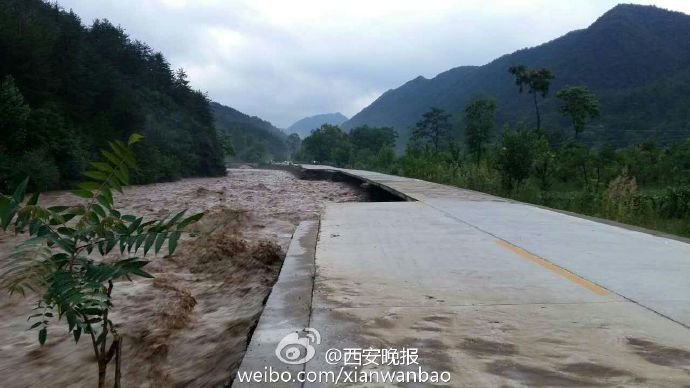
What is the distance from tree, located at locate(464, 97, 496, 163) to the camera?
41.6 meters

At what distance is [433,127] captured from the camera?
281 ft

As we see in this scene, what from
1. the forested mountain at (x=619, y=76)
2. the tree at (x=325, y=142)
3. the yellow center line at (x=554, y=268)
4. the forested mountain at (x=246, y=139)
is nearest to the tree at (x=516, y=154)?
the yellow center line at (x=554, y=268)

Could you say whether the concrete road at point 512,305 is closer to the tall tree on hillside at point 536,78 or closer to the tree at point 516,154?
the tree at point 516,154

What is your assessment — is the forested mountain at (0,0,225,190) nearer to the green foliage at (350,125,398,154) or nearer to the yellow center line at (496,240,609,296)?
the yellow center line at (496,240,609,296)

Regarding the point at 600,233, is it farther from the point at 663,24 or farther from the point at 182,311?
the point at 663,24

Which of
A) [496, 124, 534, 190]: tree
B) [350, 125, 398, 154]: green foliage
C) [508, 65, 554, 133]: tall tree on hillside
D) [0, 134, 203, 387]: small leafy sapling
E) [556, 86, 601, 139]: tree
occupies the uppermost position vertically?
[508, 65, 554, 133]: tall tree on hillside

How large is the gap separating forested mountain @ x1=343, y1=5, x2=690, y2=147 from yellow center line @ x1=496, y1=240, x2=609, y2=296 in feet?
140

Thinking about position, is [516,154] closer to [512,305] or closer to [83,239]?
[512,305]

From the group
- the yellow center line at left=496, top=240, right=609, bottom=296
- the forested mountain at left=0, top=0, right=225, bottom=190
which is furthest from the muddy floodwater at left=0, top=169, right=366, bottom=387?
the forested mountain at left=0, top=0, right=225, bottom=190

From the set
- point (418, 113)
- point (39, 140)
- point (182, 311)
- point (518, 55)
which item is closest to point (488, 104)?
point (39, 140)

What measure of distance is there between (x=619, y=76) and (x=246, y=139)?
3858 inches

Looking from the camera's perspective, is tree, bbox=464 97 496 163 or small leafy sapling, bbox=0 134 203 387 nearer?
small leafy sapling, bbox=0 134 203 387

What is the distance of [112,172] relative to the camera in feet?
8.17

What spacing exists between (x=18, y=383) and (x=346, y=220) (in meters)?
6.51
